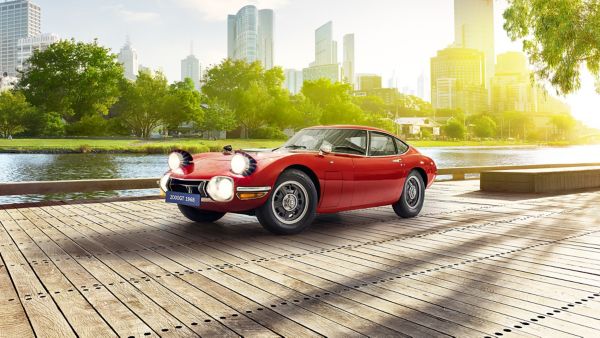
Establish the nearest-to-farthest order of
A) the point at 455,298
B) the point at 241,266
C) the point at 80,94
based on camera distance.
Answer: the point at 455,298 → the point at 241,266 → the point at 80,94

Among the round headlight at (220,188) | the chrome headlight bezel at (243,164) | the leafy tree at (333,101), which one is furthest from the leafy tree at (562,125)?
the round headlight at (220,188)

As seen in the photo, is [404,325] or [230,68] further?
[230,68]

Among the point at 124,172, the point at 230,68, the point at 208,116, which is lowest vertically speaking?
the point at 124,172

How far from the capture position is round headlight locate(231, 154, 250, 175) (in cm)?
544

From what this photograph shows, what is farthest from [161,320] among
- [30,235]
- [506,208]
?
[506,208]

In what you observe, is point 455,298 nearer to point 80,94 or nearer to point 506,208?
point 506,208

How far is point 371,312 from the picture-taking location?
10.2ft

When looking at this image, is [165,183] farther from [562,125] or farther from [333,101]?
[562,125]

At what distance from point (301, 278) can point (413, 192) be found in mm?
3932

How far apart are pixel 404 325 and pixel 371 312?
28cm

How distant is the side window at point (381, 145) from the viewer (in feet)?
22.2

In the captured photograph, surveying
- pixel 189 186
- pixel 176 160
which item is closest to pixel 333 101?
pixel 176 160

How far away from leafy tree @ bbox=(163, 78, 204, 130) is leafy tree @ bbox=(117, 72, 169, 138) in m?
0.53

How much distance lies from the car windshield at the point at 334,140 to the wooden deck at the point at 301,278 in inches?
39.1
